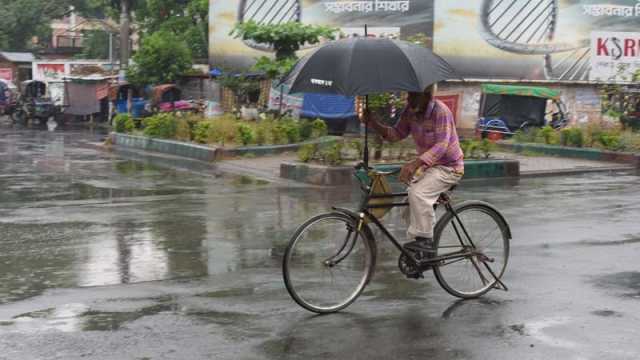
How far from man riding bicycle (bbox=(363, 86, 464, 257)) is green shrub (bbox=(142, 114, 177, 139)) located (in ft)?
53.4

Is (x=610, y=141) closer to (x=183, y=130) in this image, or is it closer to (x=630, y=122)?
(x=630, y=122)

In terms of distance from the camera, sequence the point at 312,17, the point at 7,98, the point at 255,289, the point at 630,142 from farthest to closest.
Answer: the point at 7,98 < the point at 312,17 < the point at 630,142 < the point at 255,289

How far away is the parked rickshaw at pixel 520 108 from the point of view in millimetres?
28203

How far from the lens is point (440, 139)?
22.7ft

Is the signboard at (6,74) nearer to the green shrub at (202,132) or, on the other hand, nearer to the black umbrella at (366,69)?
the green shrub at (202,132)

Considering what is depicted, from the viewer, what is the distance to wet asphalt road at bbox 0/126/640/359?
5926 millimetres

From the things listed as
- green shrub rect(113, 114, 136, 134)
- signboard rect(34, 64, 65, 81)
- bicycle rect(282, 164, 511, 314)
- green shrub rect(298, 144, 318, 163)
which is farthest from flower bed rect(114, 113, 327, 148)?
signboard rect(34, 64, 65, 81)

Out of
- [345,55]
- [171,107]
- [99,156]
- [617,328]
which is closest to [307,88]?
[345,55]

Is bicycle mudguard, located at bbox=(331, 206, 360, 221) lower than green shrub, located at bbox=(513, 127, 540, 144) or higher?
higher

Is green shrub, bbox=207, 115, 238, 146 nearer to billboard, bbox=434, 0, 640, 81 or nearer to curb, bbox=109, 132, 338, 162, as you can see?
curb, bbox=109, 132, 338, 162

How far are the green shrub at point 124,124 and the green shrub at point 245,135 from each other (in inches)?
215

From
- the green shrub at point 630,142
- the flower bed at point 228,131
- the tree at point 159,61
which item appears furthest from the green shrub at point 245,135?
the tree at point 159,61

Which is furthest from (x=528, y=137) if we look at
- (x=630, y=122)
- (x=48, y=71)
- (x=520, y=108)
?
(x=48, y=71)

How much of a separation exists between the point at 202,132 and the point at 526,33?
1408 cm
